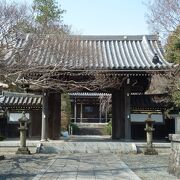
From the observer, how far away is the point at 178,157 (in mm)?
10047

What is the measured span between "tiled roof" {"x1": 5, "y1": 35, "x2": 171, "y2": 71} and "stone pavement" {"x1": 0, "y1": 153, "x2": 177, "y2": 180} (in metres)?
4.63

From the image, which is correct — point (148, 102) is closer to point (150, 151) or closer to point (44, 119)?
point (150, 151)

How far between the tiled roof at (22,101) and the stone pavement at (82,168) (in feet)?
20.0

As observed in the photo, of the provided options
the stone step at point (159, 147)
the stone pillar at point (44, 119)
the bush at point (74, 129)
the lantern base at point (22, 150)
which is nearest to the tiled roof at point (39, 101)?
the stone pillar at point (44, 119)

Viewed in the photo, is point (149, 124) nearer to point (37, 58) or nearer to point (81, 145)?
point (81, 145)

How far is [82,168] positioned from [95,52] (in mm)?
10167

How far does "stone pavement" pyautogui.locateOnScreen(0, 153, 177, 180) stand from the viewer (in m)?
10.1

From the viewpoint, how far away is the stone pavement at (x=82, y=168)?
10.1m


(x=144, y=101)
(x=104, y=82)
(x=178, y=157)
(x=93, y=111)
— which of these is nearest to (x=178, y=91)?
(x=144, y=101)

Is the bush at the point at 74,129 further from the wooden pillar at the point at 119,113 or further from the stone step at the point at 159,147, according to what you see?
the stone step at the point at 159,147

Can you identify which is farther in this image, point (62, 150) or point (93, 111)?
point (93, 111)

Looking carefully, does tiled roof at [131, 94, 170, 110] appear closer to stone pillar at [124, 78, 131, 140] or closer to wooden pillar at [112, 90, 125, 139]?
wooden pillar at [112, 90, 125, 139]

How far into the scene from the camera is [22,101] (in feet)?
69.7

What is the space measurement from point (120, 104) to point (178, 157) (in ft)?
30.8
